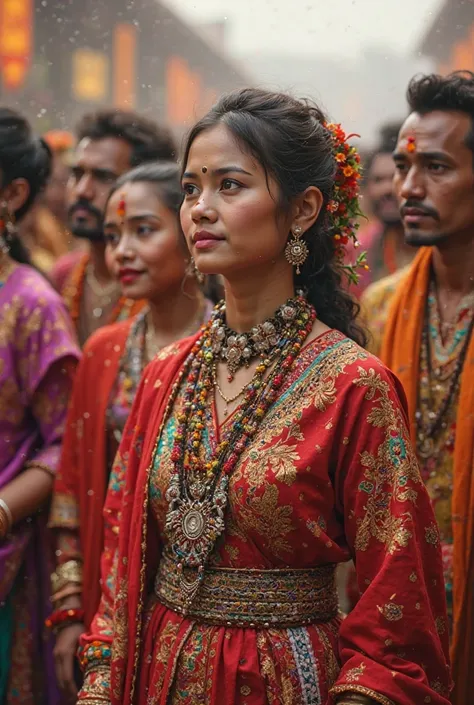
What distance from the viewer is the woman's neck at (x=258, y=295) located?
7.68 ft

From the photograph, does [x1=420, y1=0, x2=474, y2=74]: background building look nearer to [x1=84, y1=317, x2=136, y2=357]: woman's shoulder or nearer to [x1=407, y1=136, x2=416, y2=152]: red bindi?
[x1=407, y1=136, x2=416, y2=152]: red bindi

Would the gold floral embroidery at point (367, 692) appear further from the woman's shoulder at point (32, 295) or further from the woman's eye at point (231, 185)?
the woman's shoulder at point (32, 295)

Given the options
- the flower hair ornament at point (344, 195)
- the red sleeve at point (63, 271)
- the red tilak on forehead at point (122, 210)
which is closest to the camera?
the flower hair ornament at point (344, 195)

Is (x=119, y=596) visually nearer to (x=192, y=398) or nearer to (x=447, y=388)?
(x=192, y=398)

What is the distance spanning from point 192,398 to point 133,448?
21 cm

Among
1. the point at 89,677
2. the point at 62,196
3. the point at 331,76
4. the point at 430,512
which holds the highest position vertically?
the point at 331,76

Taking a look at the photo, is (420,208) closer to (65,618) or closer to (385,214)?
(65,618)

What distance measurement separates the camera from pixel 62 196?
702 cm

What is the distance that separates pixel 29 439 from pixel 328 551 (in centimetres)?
151

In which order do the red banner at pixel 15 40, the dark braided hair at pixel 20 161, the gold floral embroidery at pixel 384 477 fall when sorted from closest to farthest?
the gold floral embroidery at pixel 384 477, the dark braided hair at pixel 20 161, the red banner at pixel 15 40

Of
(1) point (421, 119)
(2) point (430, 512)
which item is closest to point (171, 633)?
(2) point (430, 512)

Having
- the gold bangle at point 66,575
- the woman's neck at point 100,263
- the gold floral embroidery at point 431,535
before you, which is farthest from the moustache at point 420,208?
the woman's neck at point 100,263

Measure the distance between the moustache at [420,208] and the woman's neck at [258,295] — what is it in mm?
919

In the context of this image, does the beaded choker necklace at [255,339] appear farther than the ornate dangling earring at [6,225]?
No
